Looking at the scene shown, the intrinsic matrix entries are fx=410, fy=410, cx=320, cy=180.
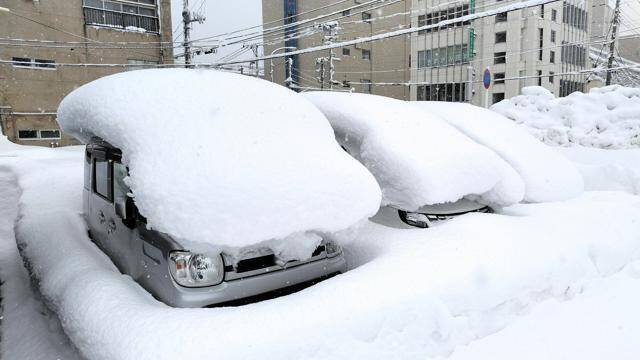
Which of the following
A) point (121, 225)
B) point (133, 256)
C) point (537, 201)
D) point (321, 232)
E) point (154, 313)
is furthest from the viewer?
point (537, 201)

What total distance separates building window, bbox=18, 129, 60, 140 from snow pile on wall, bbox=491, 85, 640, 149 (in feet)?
73.6

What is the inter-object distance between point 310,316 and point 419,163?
1.84m

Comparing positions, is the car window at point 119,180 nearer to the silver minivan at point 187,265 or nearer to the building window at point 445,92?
the silver minivan at point 187,265

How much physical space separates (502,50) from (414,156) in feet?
125

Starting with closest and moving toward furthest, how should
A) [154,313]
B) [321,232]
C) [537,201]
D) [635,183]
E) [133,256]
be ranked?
[154,313] → [321,232] → [133,256] → [537,201] → [635,183]

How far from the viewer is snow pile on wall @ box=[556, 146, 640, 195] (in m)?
6.35

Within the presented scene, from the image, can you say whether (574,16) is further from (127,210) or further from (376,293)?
(127,210)

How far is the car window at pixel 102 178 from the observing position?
3199 mm

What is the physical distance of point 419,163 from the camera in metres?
3.59

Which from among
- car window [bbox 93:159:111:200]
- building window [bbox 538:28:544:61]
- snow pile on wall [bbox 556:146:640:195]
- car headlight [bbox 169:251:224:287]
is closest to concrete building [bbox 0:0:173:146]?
car window [bbox 93:159:111:200]

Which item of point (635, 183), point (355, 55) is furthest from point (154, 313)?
point (355, 55)

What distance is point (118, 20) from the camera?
78.2ft

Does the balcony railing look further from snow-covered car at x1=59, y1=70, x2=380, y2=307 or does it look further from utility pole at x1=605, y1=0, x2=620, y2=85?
utility pole at x1=605, y1=0, x2=620, y2=85

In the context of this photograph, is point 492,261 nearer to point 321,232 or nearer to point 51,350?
point 321,232
